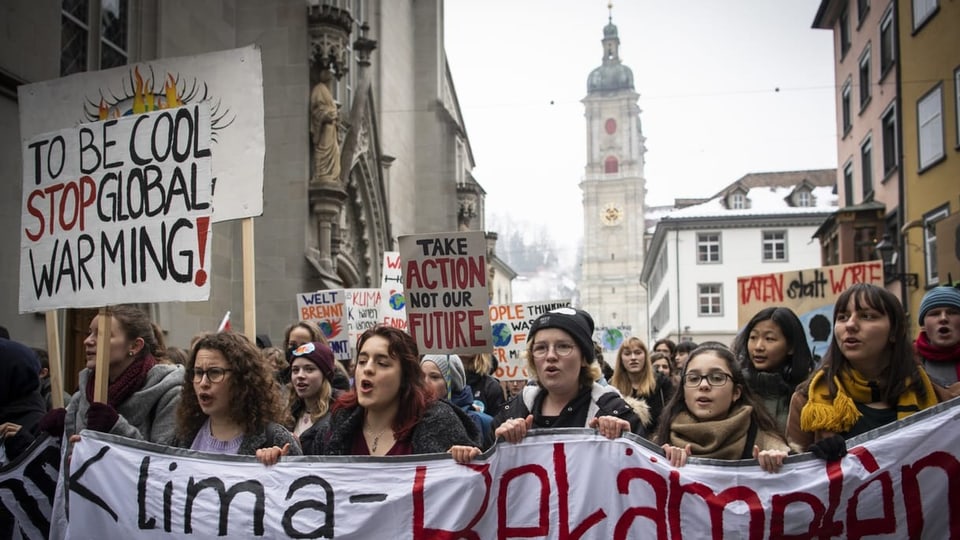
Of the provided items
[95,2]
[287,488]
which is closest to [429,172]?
[95,2]

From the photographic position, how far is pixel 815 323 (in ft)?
40.0

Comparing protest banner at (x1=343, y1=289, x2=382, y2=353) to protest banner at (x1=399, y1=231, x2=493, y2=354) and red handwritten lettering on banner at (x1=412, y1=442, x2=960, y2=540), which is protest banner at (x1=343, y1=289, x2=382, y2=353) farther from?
red handwritten lettering on banner at (x1=412, y1=442, x2=960, y2=540)

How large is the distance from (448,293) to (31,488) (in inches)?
107

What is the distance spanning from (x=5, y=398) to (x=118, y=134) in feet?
5.46

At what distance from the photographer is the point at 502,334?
12.8 metres

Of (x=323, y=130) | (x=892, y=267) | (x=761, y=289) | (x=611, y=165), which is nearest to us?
(x=761, y=289)

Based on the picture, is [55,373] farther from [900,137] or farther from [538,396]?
[900,137]

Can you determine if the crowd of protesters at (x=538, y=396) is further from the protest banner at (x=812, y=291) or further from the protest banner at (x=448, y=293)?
the protest banner at (x=812, y=291)

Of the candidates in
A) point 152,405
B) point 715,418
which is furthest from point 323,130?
point 715,418

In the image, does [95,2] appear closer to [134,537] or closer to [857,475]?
[134,537]

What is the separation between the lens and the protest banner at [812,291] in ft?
39.8

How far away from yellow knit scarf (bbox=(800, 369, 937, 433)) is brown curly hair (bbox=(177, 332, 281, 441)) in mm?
2491

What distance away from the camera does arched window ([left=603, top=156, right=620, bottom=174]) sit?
156 metres

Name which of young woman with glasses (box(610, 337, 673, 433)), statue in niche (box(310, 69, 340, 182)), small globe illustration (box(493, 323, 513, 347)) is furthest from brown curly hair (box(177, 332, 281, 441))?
statue in niche (box(310, 69, 340, 182))
